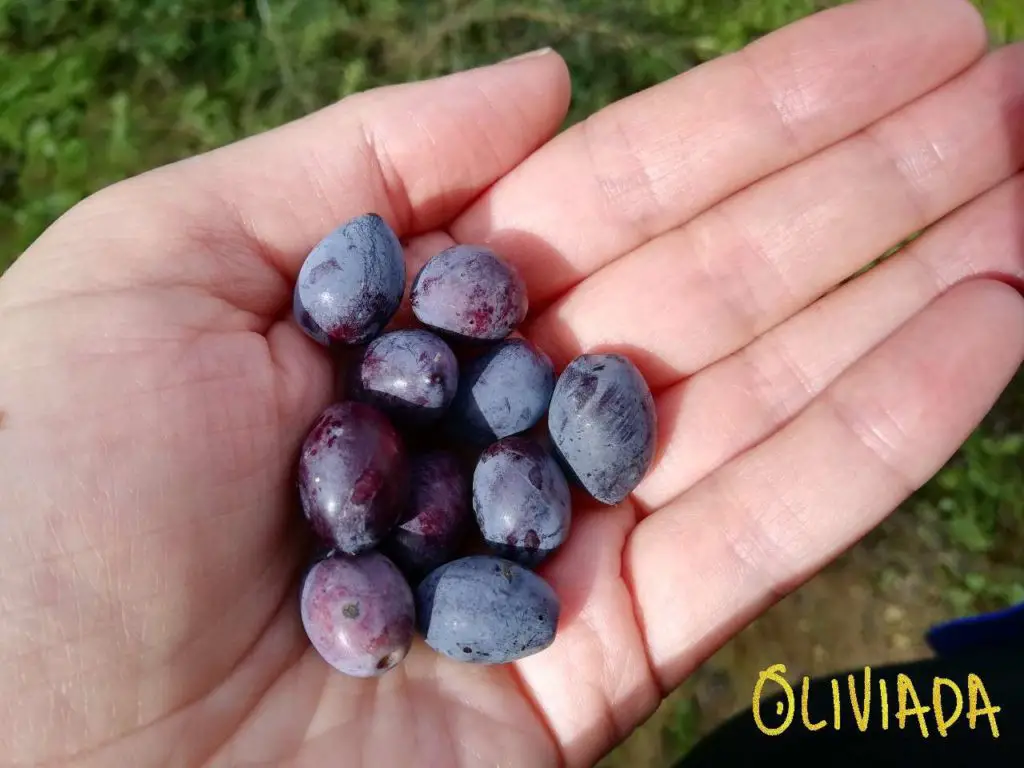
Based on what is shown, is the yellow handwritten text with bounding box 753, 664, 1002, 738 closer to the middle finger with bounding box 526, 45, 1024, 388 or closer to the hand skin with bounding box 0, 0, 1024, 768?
the hand skin with bounding box 0, 0, 1024, 768

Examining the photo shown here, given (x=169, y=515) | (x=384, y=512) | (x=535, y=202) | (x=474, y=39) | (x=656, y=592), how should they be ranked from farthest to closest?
(x=474, y=39), (x=535, y=202), (x=656, y=592), (x=384, y=512), (x=169, y=515)

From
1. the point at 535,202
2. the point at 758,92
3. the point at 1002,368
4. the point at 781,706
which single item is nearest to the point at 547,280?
the point at 535,202

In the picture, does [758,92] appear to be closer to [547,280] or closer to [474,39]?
[547,280]

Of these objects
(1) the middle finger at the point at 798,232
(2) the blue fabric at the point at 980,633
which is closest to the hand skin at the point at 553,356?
(1) the middle finger at the point at 798,232

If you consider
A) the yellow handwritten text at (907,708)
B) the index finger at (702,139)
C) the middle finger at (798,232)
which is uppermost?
the index finger at (702,139)

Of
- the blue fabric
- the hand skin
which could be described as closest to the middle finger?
the hand skin

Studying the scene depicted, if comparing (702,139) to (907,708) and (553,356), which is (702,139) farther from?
(907,708)

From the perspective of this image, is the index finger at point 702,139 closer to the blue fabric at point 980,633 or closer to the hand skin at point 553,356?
the hand skin at point 553,356
